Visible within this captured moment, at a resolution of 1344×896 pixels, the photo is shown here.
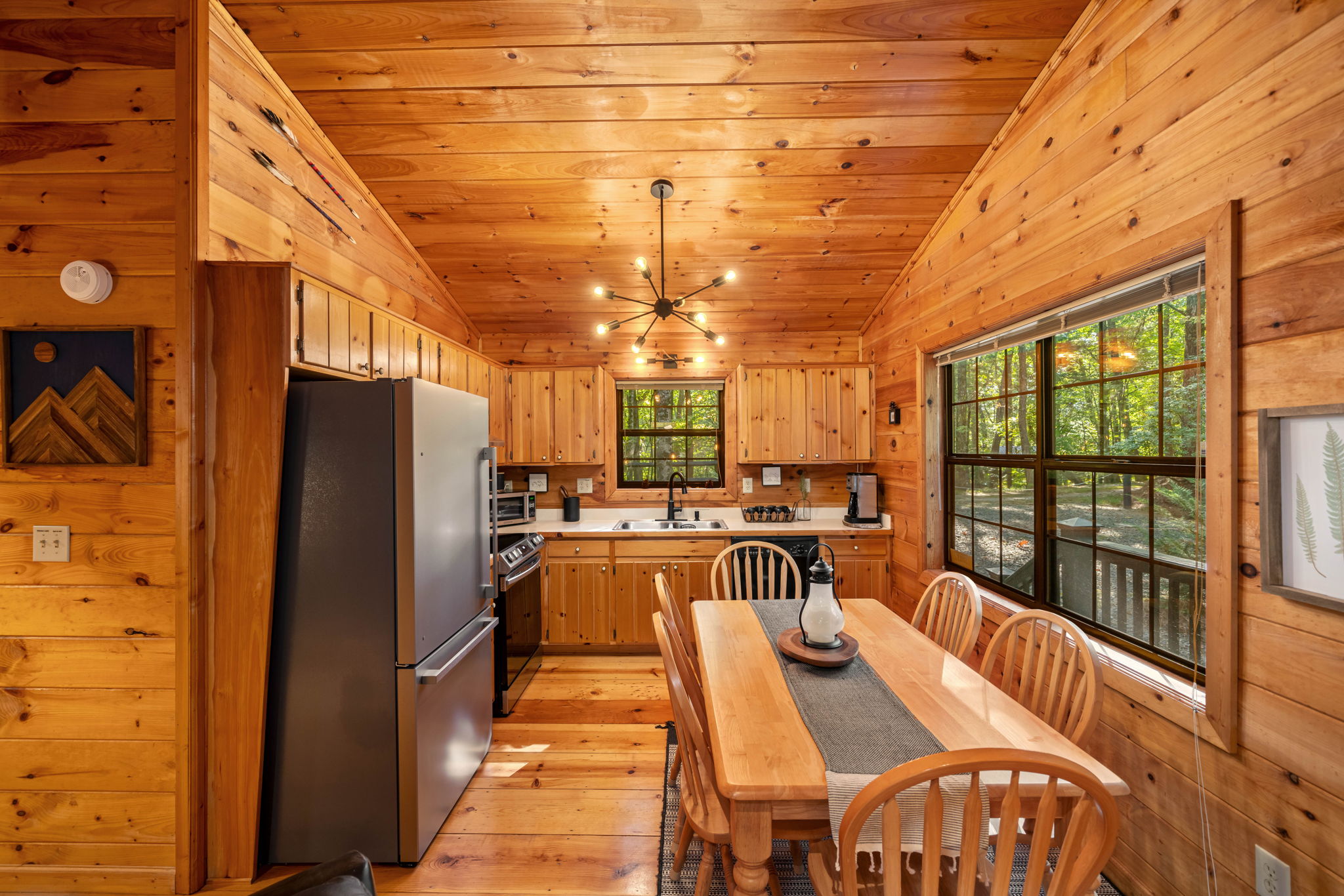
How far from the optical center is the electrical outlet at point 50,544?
71.6 inches

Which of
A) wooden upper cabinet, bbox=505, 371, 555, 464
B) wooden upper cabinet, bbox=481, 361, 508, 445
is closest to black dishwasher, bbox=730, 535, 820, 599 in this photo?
wooden upper cabinet, bbox=505, 371, 555, 464

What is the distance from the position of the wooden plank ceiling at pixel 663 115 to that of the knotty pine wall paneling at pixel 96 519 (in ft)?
2.17

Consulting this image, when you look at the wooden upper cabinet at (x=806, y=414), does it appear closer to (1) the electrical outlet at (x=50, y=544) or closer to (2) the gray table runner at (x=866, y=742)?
(2) the gray table runner at (x=866, y=742)

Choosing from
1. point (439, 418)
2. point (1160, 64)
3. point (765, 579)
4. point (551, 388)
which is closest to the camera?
point (1160, 64)

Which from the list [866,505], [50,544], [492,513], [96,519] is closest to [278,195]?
[96,519]

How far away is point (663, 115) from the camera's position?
8.07 feet

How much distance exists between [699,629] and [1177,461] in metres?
1.71

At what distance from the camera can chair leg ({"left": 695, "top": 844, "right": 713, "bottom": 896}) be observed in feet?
5.11

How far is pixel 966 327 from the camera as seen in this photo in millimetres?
2799

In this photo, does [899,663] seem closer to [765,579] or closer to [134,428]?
[765,579]

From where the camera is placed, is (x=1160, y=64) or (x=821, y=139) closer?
(x=1160, y=64)

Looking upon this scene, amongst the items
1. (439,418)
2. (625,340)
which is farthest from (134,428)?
(625,340)

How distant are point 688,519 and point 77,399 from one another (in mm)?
3302

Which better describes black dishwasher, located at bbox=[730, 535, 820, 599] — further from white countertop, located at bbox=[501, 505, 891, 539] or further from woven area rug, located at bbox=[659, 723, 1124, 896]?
woven area rug, located at bbox=[659, 723, 1124, 896]
